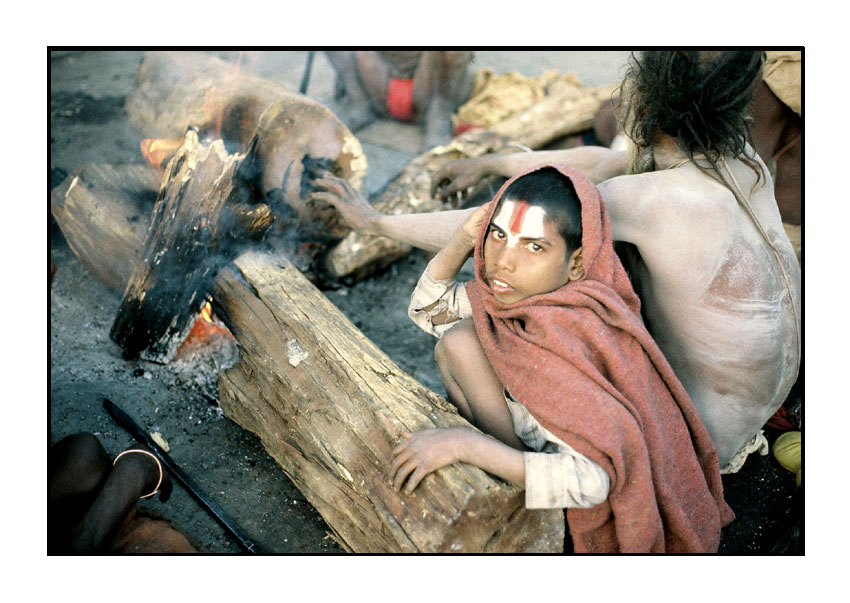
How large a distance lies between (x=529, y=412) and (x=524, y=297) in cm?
35

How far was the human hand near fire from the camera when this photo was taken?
9.85 ft

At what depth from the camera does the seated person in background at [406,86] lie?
203 inches

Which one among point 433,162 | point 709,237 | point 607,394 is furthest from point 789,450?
point 433,162

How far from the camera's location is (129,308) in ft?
10.0

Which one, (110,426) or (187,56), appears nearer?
(110,426)

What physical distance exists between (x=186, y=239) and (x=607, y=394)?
5.84 ft

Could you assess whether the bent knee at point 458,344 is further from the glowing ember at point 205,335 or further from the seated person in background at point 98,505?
the glowing ember at point 205,335

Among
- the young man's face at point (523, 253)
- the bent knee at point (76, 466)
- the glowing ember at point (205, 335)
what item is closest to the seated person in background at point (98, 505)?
the bent knee at point (76, 466)

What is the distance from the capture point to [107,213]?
3.33 metres

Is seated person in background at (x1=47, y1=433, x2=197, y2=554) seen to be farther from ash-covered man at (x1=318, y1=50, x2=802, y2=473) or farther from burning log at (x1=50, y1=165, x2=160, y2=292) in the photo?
ash-covered man at (x1=318, y1=50, x2=802, y2=473)

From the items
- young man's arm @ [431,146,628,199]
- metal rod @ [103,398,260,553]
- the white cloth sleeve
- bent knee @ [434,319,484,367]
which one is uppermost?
young man's arm @ [431,146,628,199]

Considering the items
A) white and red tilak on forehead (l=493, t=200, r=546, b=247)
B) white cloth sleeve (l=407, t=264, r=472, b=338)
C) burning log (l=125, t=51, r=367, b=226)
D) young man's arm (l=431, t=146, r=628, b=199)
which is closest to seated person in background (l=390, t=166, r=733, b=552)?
white and red tilak on forehead (l=493, t=200, r=546, b=247)

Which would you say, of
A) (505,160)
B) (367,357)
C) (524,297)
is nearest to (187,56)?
(505,160)

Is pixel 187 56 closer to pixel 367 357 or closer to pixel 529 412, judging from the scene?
pixel 367 357
